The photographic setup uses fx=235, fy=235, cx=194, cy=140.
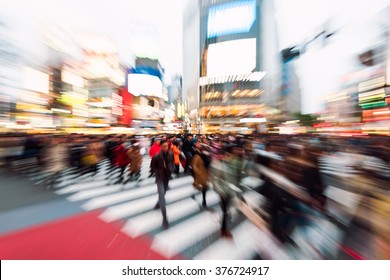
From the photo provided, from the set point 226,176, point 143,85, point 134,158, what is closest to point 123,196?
point 134,158

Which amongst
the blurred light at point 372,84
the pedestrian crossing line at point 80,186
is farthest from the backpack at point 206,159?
the blurred light at point 372,84

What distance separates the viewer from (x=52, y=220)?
4.67m

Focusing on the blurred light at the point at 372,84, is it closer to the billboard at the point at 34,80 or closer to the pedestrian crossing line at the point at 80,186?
the pedestrian crossing line at the point at 80,186

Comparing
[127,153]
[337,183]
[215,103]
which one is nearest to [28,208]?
[127,153]

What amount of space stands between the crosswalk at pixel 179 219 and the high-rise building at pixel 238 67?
2289 inches

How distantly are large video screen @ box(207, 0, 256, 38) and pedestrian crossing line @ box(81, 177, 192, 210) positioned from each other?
76.7 metres

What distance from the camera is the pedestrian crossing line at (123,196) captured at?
18.7 ft

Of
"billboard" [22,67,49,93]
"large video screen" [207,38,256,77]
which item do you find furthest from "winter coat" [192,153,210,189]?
"large video screen" [207,38,256,77]

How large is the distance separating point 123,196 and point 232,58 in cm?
6946

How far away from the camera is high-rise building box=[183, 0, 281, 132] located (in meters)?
68.3

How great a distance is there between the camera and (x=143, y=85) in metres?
73.1

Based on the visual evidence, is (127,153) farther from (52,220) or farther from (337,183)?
(337,183)

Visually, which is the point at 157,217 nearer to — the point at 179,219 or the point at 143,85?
the point at 179,219

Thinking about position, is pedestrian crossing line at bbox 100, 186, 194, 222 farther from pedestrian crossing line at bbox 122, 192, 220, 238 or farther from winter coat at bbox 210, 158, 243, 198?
winter coat at bbox 210, 158, 243, 198
